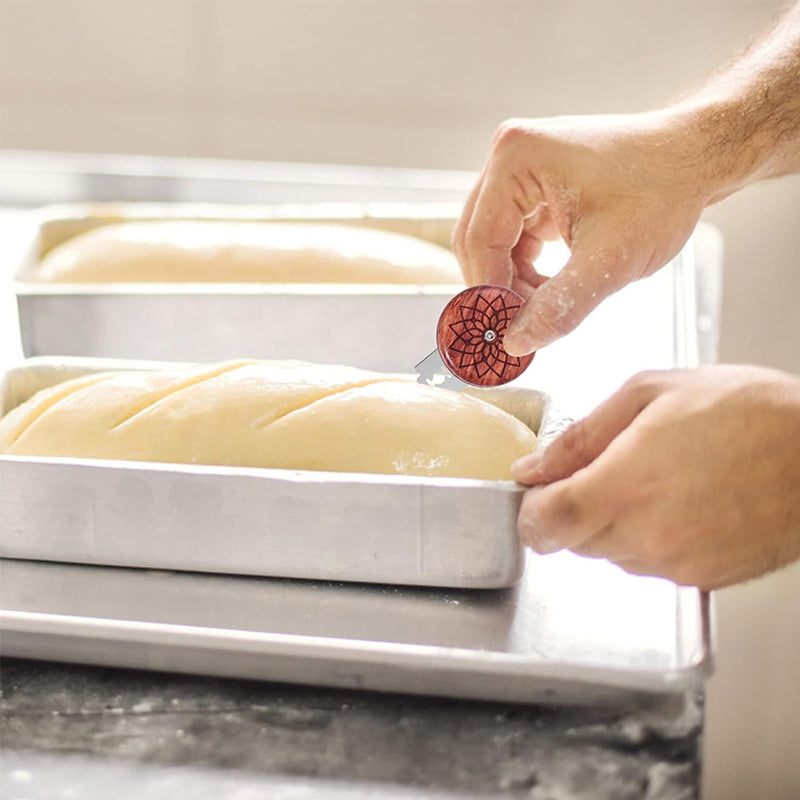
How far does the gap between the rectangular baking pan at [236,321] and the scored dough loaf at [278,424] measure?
33 centimetres

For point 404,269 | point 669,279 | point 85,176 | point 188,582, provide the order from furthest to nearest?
point 85,176, point 669,279, point 404,269, point 188,582

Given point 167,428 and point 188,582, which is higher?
point 167,428

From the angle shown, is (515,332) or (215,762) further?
(515,332)

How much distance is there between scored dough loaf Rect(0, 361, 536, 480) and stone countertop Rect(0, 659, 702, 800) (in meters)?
0.25

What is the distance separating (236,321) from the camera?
1.56 metres

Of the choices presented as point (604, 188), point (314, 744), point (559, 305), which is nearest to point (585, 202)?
point (604, 188)

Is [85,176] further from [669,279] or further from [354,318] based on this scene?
[669,279]

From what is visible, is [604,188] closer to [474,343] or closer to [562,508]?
[474,343]

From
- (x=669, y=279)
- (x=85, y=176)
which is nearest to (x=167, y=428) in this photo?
(x=669, y=279)

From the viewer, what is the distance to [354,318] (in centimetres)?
155

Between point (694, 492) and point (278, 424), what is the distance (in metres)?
0.45

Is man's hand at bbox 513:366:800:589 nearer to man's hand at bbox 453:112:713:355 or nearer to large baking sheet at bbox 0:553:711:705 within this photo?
large baking sheet at bbox 0:553:711:705

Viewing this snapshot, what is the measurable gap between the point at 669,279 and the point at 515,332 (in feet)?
2.73

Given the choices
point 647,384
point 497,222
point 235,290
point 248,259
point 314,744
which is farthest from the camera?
point 248,259
